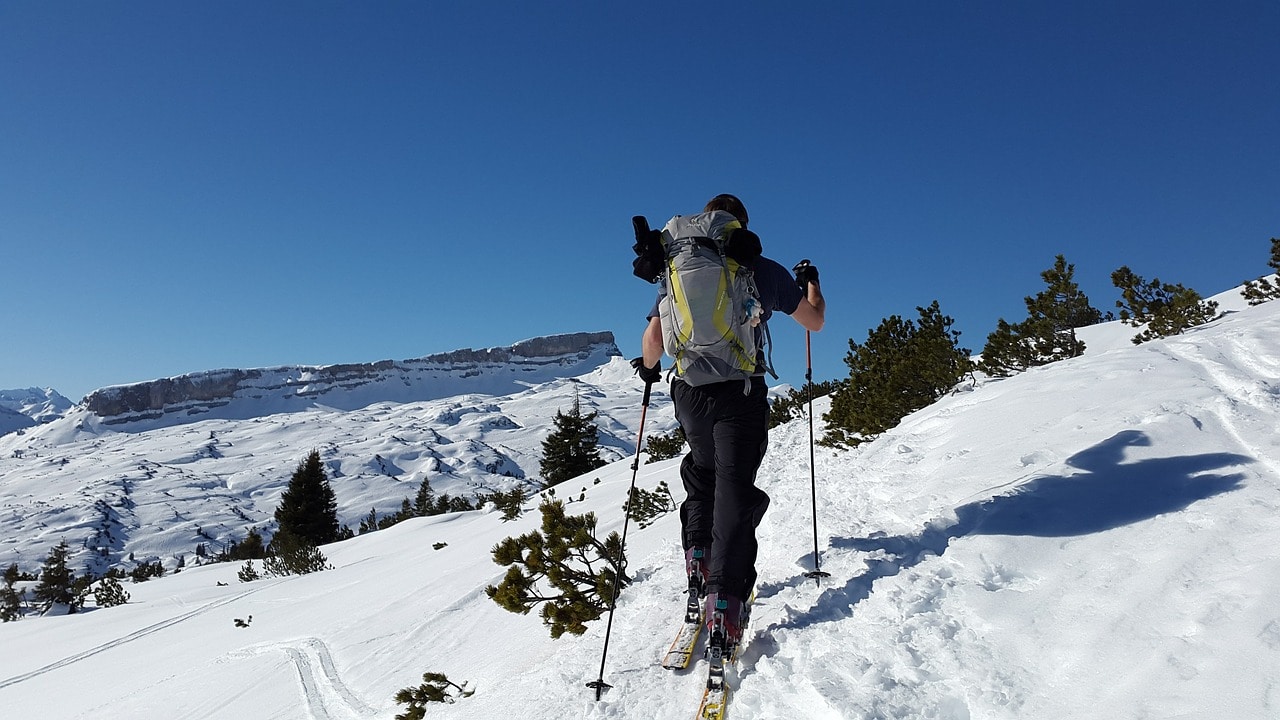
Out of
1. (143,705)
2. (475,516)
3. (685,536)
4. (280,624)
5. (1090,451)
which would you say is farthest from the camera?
(475,516)

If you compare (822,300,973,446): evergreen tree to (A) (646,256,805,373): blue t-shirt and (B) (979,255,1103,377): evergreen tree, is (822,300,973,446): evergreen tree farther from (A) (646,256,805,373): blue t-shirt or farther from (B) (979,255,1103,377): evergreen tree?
(A) (646,256,805,373): blue t-shirt

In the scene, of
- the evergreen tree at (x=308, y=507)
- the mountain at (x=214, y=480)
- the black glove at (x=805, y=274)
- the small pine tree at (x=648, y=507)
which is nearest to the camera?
the black glove at (x=805, y=274)

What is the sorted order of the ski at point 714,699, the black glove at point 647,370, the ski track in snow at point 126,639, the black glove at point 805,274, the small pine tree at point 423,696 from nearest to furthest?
the ski at point 714,699 < the black glove at point 805,274 < the small pine tree at point 423,696 < the black glove at point 647,370 < the ski track in snow at point 126,639

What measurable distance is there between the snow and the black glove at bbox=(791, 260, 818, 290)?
60.7 inches

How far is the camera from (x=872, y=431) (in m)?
10.2

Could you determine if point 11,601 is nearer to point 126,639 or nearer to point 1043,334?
point 126,639

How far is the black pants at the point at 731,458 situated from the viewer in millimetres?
2971

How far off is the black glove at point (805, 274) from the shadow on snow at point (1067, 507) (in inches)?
60.5

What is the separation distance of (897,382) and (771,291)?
8.96m

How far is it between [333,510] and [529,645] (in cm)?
3492

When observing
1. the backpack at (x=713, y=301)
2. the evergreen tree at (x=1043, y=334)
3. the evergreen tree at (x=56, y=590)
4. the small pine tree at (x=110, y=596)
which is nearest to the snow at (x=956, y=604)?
the backpack at (x=713, y=301)

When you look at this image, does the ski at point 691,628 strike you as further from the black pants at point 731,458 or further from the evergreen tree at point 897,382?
the evergreen tree at point 897,382

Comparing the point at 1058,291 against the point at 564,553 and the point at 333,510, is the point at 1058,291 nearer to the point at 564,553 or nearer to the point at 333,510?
the point at 564,553

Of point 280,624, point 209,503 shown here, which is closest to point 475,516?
point 280,624
